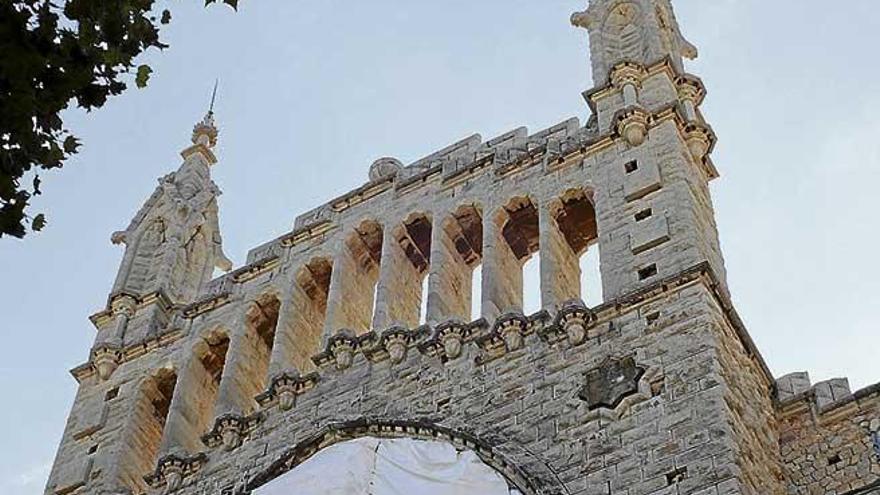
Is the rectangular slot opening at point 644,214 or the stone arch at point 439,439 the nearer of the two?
the stone arch at point 439,439

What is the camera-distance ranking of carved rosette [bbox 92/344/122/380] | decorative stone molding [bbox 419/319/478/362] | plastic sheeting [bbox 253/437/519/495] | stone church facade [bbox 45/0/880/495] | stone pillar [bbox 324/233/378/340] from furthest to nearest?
1. carved rosette [bbox 92/344/122/380]
2. stone pillar [bbox 324/233/378/340]
3. decorative stone molding [bbox 419/319/478/362]
4. stone church facade [bbox 45/0/880/495]
5. plastic sheeting [bbox 253/437/519/495]

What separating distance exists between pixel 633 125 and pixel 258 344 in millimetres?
5964

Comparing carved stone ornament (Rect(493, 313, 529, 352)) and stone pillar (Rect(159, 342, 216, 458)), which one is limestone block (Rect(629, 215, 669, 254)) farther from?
stone pillar (Rect(159, 342, 216, 458))

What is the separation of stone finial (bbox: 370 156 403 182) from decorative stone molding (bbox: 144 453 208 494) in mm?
5723

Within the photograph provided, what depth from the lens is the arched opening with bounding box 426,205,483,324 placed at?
19.7 meters

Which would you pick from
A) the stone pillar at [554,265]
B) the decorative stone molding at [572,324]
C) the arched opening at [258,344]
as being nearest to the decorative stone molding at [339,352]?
the arched opening at [258,344]

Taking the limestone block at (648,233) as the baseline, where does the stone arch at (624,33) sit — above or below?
above

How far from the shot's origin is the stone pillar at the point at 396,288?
64.7 feet

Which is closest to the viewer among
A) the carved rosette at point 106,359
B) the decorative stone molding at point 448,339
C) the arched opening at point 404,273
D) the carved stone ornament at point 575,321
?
the carved stone ornament at point 575,321

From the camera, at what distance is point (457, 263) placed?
2081cm

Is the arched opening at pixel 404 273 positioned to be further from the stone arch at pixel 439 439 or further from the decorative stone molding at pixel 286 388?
the stone arch at pixel 439 439

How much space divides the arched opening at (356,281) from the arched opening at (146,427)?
103 inches

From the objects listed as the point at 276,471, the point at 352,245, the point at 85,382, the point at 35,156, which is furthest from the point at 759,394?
the point at 35,156

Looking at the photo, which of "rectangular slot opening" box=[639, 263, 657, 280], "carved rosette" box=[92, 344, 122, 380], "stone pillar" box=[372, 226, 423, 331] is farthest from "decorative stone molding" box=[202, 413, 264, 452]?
"rectangular slot opening" box=[639, 263, 657, 280]
